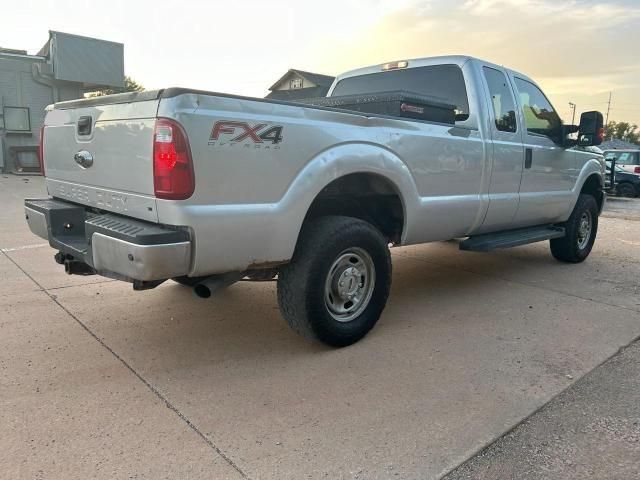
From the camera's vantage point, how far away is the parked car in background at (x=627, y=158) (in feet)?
67.0

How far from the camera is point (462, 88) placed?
16.1 feet

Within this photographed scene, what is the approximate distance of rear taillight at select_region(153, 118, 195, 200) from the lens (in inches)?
108

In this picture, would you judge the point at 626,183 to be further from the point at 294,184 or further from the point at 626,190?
the point at 294,184

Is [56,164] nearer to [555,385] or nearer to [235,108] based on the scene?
[235,108]

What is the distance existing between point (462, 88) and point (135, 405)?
3.79 m

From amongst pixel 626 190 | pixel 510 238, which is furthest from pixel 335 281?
pixel 626 190

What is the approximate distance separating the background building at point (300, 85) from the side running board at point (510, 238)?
2193mm

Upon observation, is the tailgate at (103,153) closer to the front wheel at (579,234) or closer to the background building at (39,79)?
the front wheel at (579,234)

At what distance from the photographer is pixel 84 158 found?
3430 millimetres

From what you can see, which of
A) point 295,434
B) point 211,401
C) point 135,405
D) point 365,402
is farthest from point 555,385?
point 135,405

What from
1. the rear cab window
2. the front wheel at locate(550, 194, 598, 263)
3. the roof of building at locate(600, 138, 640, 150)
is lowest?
the front wheel at locate(550, 194, 598, 263)

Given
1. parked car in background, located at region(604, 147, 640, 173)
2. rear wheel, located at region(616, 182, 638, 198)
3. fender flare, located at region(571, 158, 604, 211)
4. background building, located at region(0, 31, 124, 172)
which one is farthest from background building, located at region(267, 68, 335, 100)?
rear wheel, located at region(616, 182, 638, 198)

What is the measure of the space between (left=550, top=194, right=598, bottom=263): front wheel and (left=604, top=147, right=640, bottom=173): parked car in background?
50.7ft

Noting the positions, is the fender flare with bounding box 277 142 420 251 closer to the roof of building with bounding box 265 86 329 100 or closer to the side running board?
the side running board
